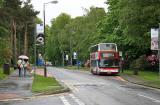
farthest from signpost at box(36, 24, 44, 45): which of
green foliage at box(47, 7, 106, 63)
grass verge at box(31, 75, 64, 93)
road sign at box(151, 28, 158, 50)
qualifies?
green foliage at box(47, 7, 106, 63)

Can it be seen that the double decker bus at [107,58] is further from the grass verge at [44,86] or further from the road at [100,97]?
the road at [100,97]

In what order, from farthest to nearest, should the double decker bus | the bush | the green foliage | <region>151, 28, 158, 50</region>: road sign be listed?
the green foliage → the bush → the double decker bus → <region>151, 28, 158, 50</region>: road sign

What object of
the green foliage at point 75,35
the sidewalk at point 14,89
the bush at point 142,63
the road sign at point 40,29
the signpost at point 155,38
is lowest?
the sidewalk at point 14,89

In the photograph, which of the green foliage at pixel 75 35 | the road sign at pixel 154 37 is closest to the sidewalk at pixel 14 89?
the road sign at pixel 154 37

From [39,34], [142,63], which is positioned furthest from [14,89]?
[142,63]

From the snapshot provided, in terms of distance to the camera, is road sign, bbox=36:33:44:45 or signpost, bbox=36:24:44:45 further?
road sign, bbox=36:33:44:45

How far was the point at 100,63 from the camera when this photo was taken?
41.0 m

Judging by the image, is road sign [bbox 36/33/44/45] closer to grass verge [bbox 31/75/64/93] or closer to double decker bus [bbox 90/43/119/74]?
Result: grass verge [bbox 31/75/64/93]

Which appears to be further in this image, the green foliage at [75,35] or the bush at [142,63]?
the green foliage at [75,35]

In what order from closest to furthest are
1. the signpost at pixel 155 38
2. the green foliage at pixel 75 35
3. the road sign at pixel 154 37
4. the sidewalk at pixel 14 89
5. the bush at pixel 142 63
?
the sidewalk at pixel 14 89, the signpost at pixel 155 38, the road sign at pixel 154 37, the bush at pixel 142 63, the green foliage at pixel 75 35

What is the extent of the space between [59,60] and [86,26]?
5156cm

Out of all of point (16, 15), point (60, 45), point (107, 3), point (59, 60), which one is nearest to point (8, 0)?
point (16, 15)

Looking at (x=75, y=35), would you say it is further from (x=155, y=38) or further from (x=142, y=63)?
(x=155, y=38)

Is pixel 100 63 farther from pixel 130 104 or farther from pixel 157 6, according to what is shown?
pixel 130 104
